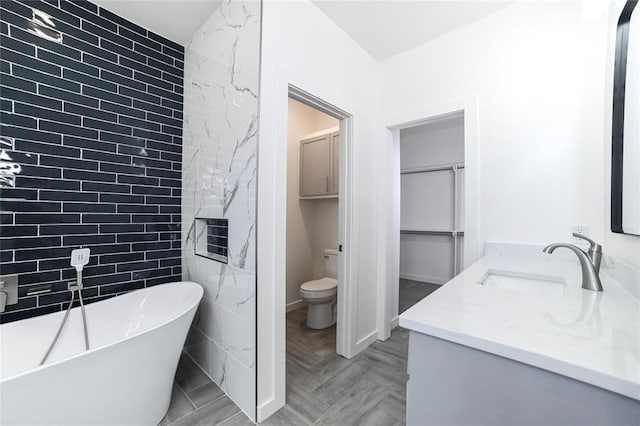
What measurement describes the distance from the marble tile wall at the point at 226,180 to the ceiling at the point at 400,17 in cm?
77

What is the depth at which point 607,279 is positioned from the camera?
1.15 meters

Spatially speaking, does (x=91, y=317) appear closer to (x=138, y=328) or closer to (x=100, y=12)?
(x=138, y=328)

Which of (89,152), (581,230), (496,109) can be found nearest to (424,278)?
(581,230)

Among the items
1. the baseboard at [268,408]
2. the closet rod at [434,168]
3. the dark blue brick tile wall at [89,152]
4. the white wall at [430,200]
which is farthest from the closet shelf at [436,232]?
the dark blue brick tile wall at [89,152]

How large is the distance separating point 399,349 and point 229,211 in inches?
76.3

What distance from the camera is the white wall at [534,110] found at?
1.55 m

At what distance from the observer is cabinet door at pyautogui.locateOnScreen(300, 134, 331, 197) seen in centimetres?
309

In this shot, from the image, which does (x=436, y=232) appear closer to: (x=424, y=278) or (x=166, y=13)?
(x=424, y=278)

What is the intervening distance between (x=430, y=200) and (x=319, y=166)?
7.86ft

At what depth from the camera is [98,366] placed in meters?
1.16

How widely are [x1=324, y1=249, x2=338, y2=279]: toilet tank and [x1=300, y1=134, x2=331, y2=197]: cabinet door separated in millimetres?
740

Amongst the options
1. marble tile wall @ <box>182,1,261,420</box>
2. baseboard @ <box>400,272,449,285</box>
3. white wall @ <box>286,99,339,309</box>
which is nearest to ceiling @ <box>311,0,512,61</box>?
marble tile wall @ <box>182,1,261,420</box>

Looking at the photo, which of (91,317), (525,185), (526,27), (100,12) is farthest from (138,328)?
(526,27)

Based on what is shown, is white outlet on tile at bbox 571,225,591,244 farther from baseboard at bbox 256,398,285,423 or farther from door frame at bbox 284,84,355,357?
baseboard at bbox 256,398,285,423
